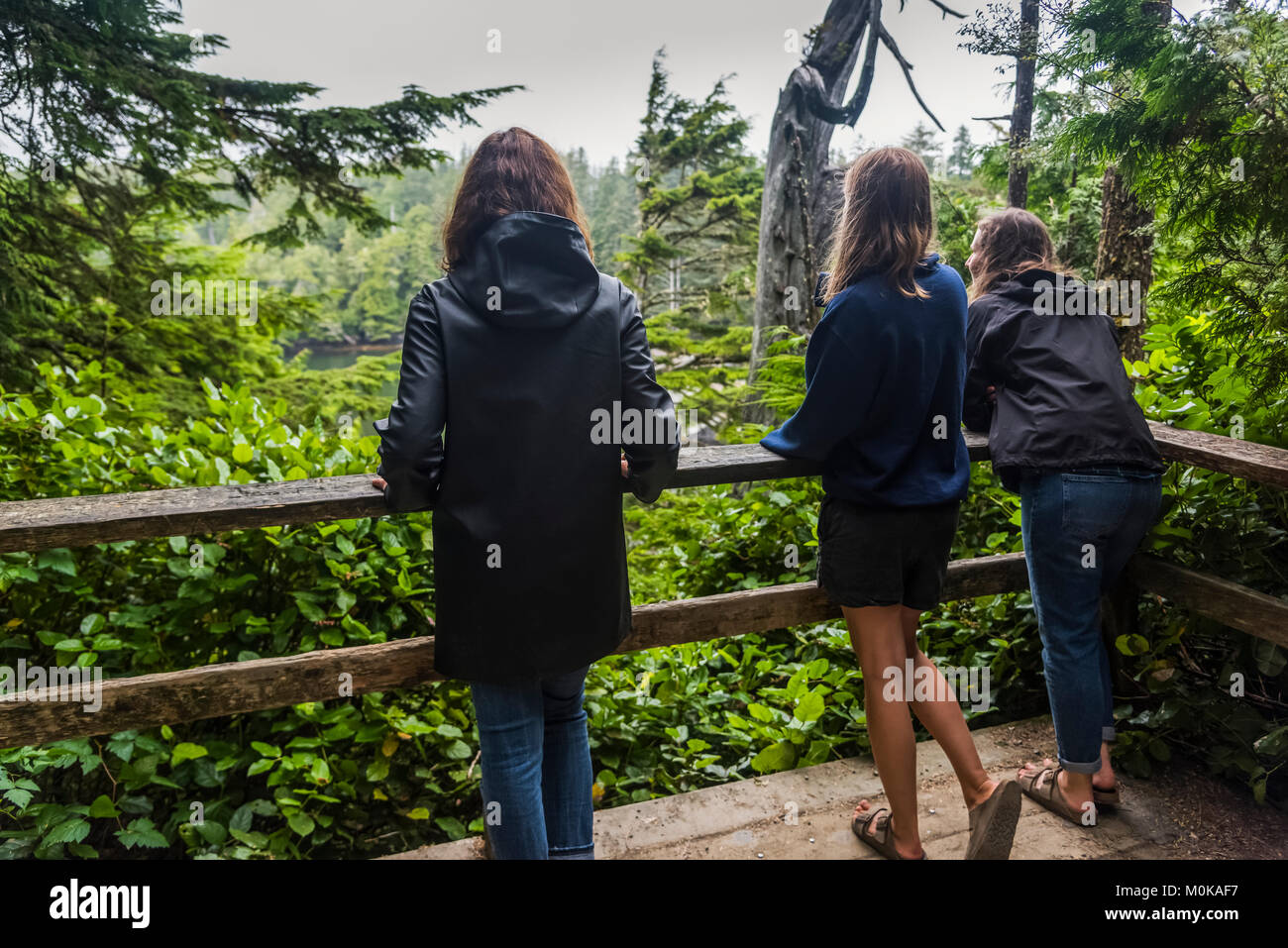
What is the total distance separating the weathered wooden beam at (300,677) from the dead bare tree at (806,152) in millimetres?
3922

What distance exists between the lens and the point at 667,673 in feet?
11.6

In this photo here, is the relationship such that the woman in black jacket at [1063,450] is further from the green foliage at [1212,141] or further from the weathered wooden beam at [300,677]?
the weathered wooden beam at [300,677]

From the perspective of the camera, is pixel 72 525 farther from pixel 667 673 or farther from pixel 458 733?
pixel 667 673

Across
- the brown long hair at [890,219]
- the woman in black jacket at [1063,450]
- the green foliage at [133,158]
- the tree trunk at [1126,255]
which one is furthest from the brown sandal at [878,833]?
the green foliage at [133,158]

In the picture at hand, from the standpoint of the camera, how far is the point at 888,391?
199 cm

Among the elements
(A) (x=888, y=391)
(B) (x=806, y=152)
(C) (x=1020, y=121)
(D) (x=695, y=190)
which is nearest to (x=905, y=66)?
(B) (x=806, y=152)

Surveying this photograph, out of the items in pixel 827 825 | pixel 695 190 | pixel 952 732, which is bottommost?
pixel 827 825

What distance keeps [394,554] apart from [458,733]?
25.6 inches

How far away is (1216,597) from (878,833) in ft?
4.25

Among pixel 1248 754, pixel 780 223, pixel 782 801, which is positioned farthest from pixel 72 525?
pixel 780 223

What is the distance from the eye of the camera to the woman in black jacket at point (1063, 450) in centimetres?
227

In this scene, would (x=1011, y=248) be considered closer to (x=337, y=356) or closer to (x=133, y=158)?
(x=133, y=158)
